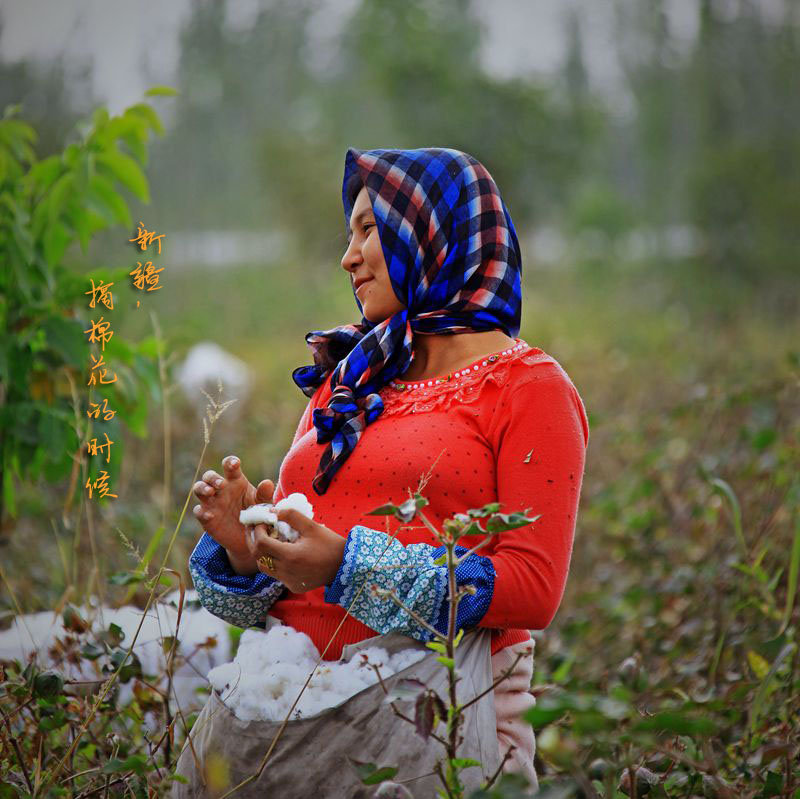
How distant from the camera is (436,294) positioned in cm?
163

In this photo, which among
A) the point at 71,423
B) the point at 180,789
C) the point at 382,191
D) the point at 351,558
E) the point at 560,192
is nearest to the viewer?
the point at 351,558

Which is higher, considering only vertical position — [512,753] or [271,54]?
[271,54]

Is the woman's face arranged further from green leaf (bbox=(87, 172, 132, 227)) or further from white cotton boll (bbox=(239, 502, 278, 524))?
green leaf (bbox=(87, 172, 132, 227))

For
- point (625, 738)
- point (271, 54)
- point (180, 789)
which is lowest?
point (180, 789)

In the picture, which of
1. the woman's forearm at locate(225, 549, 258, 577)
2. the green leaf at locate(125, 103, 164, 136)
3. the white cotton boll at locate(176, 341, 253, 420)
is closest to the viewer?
the woman's forearm at locate(225, 549, 258, 577)

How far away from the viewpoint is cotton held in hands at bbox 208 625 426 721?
1406 millimetres

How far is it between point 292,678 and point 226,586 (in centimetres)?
24

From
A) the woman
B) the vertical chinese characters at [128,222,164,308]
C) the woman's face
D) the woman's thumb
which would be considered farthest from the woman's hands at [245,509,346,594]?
the vertical chinese characters at [128,222,164,308]

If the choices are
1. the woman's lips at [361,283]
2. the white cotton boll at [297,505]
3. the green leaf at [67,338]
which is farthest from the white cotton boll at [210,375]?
the white cotton boll at [297,505]

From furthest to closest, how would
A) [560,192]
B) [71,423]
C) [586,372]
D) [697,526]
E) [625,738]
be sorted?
[560,192] → [586,372] → [697,526] → [71,423] → [625,738]

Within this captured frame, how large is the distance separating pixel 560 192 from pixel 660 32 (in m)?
3.31

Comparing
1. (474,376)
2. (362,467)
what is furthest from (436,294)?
(362,467)

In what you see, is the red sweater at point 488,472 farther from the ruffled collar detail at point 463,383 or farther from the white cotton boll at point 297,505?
the white cotton boll at point 297,505

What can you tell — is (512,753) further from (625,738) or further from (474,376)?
→ (474,376)
